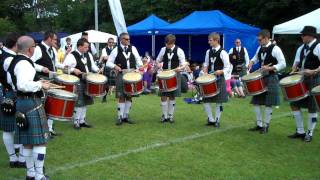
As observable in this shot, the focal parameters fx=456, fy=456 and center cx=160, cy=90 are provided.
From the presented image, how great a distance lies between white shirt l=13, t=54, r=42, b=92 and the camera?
4488 mm

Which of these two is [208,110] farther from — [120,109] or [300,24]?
[300,24]

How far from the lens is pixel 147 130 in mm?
7918

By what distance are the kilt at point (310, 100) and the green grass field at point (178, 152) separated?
1.77 ft

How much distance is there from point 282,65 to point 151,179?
10.7 ft

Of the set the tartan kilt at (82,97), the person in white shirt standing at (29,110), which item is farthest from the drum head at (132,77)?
the person in white shirt standing at (29,110)

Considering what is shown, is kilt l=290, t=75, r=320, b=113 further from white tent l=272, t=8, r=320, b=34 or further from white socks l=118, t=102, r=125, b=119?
white tent l=272, t=8, r=320, b=34

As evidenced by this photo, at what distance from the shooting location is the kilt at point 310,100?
6805 millimetres

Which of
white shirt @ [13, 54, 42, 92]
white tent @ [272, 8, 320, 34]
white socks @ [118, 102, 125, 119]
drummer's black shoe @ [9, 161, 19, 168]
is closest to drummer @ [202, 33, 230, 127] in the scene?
white socks @ [118, 102, 125, 119]

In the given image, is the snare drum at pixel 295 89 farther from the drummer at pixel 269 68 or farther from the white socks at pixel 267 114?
the white socks at pixel 267 114

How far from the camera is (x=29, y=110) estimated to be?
4.72 metres

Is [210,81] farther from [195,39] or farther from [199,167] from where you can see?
[195,39]

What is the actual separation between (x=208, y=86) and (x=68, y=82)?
230cm

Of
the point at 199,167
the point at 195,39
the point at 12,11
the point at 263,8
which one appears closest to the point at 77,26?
the point at 12,11

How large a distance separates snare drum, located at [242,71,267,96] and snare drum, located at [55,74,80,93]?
2.71 metres
